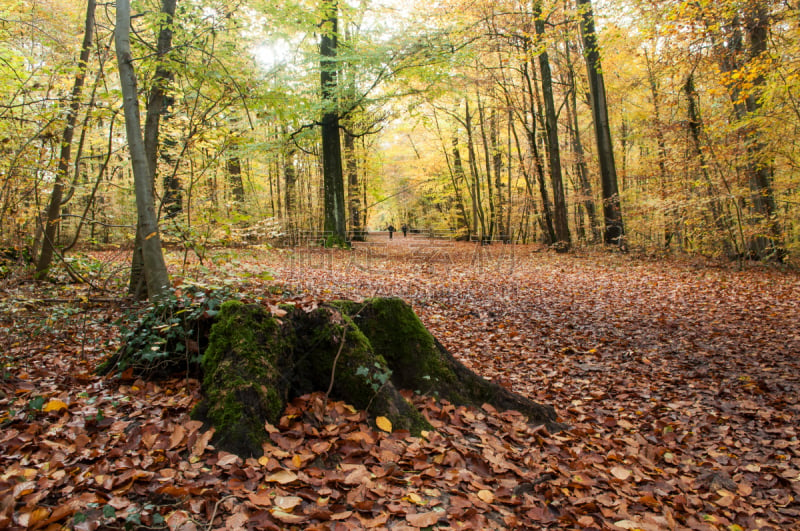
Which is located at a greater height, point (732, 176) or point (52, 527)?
point (732, 176)

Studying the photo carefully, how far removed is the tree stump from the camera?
2.82 meters

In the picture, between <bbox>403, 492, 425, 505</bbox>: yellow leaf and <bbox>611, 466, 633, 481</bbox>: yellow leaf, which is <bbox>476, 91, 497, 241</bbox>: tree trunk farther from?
<bbox>403, 492, 425, 505</bbox>: yellow leaf

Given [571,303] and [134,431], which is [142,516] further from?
[571,303]

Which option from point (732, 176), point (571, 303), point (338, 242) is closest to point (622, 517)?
point (571, 303)

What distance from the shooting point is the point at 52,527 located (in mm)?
1832

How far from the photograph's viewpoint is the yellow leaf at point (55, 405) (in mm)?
2831

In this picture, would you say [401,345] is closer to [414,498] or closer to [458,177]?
[414,498]

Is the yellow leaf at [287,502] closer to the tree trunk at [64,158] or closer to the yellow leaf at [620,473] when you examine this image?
the yellow leaf at [620,473]

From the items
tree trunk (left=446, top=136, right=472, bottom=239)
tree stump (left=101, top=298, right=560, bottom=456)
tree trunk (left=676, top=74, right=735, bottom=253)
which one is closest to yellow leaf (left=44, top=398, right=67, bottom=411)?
tree stump (left=101, top=298, right=560, bottom=456)

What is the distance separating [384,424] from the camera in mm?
3162

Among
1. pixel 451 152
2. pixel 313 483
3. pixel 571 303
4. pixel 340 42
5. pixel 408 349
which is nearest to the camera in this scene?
pixel 313 483

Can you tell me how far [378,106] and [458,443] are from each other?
13.7 m

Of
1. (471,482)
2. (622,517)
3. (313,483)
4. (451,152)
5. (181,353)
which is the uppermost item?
(451,152)

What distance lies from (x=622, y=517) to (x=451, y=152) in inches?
1081
